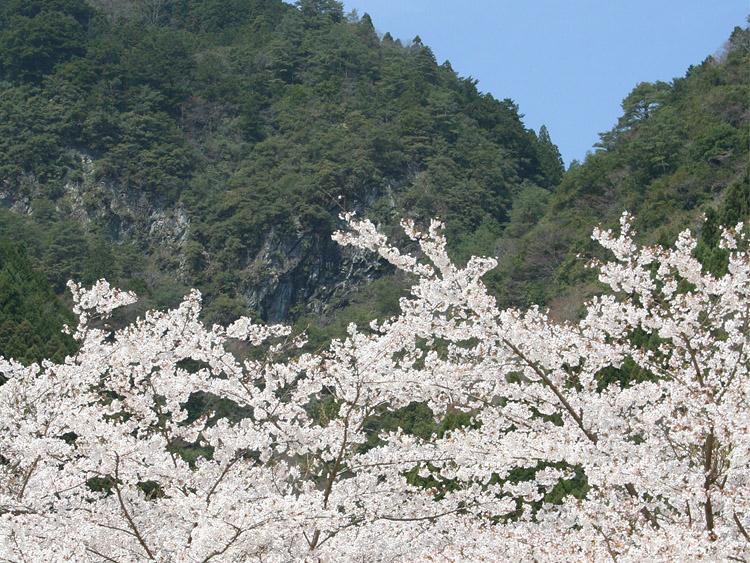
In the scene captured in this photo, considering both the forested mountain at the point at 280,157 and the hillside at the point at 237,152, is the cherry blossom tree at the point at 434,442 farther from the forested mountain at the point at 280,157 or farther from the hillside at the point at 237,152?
the hillside at the point at 237,152

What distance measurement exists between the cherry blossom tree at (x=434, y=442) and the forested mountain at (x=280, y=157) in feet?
91.9

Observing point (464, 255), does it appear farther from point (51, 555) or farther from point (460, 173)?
point (51, 555)

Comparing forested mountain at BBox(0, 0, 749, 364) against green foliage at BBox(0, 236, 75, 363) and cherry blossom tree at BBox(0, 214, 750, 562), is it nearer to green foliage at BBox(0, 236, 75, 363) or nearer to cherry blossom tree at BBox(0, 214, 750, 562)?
green foliage at BBox(0, 236, 75, 363)

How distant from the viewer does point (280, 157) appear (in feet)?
188

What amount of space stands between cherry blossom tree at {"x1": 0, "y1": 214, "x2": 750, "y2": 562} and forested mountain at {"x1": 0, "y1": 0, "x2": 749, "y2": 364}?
28001 millimetres

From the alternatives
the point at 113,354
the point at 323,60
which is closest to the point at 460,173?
the point at 323,60

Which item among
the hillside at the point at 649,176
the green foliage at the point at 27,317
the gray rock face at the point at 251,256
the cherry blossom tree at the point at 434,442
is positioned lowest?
the cherry blossom tree at the point at 434,442

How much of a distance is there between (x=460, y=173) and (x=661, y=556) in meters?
51.1

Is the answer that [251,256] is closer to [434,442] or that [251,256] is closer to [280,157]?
[280,157]

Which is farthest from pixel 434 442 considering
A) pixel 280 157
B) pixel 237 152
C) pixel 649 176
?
pixel 237 152

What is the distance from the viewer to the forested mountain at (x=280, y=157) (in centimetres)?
3900

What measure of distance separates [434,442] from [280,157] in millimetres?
50831

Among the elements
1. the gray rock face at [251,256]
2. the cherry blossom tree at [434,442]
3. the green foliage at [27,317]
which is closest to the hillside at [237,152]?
the gray rock face at [251,256]

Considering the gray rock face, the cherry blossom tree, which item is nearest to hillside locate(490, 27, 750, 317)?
the gray rock face
